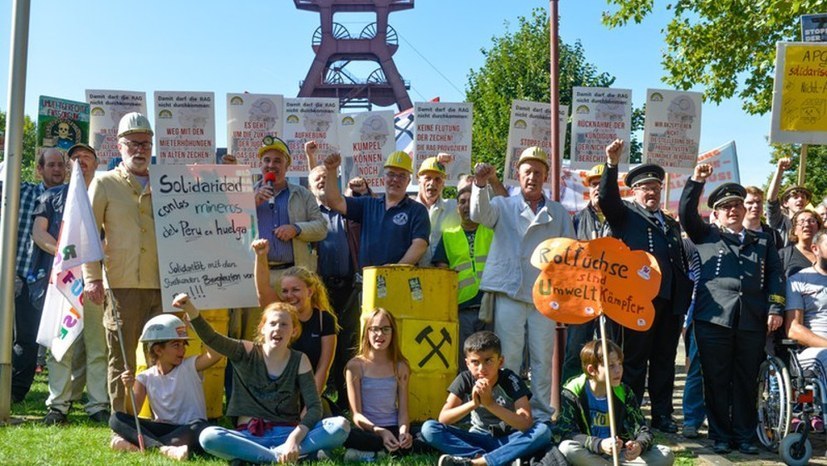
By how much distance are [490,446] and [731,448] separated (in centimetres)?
206

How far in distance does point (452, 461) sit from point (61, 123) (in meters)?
6.27

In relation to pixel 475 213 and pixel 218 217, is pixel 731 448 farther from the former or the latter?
pixel 218 217

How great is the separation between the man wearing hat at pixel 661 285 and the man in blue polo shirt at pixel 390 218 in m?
1.49

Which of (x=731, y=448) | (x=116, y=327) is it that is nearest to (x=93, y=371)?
(x=116, y=327)

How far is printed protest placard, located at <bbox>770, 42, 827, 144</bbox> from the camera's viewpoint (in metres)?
9.50

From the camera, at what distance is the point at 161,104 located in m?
10.2

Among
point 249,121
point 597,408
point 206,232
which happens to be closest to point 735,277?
point 597,408

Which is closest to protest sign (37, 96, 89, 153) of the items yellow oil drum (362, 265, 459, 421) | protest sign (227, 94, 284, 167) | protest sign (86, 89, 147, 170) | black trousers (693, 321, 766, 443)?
protest sign (86, 89, 147, 170)

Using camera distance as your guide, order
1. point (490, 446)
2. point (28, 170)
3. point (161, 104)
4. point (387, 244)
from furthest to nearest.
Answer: point (28, 170) → point (161, 104) → point (387, 244) → point (490, 446)

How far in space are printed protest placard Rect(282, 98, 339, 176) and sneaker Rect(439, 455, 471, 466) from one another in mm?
5635

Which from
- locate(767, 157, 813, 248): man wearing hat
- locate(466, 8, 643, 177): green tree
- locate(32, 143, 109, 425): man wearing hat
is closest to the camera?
locate(32, 143, 109, 425): man wearing hat

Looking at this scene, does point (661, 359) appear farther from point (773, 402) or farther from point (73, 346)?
point (73, 346)

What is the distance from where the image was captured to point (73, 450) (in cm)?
625

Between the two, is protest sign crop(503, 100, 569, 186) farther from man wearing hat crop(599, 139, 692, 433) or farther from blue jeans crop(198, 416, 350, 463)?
blue jeans crop(198, 416, 350, 463)
